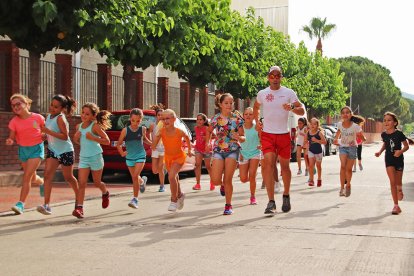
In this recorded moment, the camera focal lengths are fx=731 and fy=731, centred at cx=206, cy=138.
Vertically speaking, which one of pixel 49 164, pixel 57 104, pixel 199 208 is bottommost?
pixel 199 208

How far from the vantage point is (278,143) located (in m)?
10.2

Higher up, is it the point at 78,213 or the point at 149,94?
the point at 149,94

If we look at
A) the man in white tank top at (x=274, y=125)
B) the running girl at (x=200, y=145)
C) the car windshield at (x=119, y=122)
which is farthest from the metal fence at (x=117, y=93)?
the man in white tank top at (x=274, y=125)

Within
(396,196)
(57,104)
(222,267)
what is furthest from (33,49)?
(222,267)

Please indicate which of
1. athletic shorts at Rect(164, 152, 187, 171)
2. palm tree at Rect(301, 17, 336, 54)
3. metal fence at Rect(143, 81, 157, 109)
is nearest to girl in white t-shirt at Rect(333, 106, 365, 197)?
athletic shorts at Rect(164, 152, 187, 171)

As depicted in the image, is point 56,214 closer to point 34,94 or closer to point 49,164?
point 49,164

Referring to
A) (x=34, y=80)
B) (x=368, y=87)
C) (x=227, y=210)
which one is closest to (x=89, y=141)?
(x=227, y=210)

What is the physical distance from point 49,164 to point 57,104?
32.1 inches

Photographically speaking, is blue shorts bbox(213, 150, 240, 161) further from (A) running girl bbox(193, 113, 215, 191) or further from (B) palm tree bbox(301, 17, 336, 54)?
(B) palm tree bbox(301, 17, 336, 54)

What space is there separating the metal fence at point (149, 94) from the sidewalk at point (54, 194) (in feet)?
44.1

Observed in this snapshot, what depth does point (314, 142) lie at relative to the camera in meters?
16.4

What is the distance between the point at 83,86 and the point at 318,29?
213ft

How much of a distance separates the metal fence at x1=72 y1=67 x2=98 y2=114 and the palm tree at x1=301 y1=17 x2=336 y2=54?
62.9 meters

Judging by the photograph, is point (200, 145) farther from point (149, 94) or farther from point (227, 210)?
point (149, 94)
